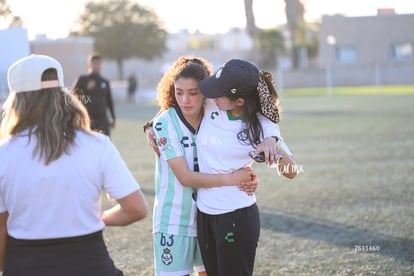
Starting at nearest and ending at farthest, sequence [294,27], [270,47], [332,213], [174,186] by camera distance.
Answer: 1. [174,186]
2. [332,213]
3. [294,27]
4. [270,47]

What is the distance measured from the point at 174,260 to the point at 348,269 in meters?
2.35

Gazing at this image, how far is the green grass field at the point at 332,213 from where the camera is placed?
6113 millimetres

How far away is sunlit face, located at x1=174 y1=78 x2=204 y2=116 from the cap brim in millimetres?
132

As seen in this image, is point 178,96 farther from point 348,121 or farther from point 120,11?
point 120,11

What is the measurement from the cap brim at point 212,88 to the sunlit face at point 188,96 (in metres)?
0.13

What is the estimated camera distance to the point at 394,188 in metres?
9.48

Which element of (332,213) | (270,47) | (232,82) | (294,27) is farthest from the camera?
(270,47)

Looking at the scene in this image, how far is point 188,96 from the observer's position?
3.84 meters

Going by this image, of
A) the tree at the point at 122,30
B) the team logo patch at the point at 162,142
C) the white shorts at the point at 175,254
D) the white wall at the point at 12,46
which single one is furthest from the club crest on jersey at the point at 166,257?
the tree at the point at 122,30

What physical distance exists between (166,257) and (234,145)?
728mm

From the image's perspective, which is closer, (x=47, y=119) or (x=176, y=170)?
(x=47, y=119)

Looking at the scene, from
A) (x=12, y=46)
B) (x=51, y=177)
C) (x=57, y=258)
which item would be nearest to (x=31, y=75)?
(x=51, y=177)

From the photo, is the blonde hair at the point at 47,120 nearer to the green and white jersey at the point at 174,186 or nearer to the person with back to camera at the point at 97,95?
the green and white jersey at the point at 174,186

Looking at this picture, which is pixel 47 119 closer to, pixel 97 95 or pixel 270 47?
pixel 97 95
